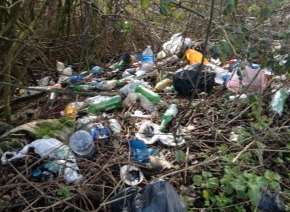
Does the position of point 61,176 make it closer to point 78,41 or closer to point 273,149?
point 273,149

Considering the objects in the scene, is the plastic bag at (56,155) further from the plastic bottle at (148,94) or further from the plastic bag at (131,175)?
the plastic bottle at (148,94)

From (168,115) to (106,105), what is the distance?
41 cm

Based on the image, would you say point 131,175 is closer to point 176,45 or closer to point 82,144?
point 82,144

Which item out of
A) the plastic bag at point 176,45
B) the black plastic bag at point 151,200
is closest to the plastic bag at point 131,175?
the black plastic bag at point 151,200

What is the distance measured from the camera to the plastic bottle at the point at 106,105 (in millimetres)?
2906

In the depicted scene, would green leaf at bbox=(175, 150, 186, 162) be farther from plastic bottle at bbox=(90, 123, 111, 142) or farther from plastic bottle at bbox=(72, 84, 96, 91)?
plastic bottle at bbox=(72, 84, 96, 91)

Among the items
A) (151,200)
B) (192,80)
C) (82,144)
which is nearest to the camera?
(151,200)

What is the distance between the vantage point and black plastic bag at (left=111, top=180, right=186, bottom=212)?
1.93m

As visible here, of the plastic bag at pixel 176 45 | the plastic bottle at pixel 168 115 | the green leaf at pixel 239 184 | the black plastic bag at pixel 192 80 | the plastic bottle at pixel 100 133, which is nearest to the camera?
the green leaf at pixel 239 184

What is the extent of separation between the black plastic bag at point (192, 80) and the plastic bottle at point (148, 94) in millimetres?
182

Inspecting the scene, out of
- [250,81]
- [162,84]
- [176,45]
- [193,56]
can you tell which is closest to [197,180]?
[250,81]

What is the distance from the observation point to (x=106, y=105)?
9.59 ft

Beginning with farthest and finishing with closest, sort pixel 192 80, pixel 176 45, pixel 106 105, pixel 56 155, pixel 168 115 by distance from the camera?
pixel 176 45
pixel 192 80
pixel 106 105
pixel 168 115
pixel 56 155

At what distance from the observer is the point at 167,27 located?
4480mm
